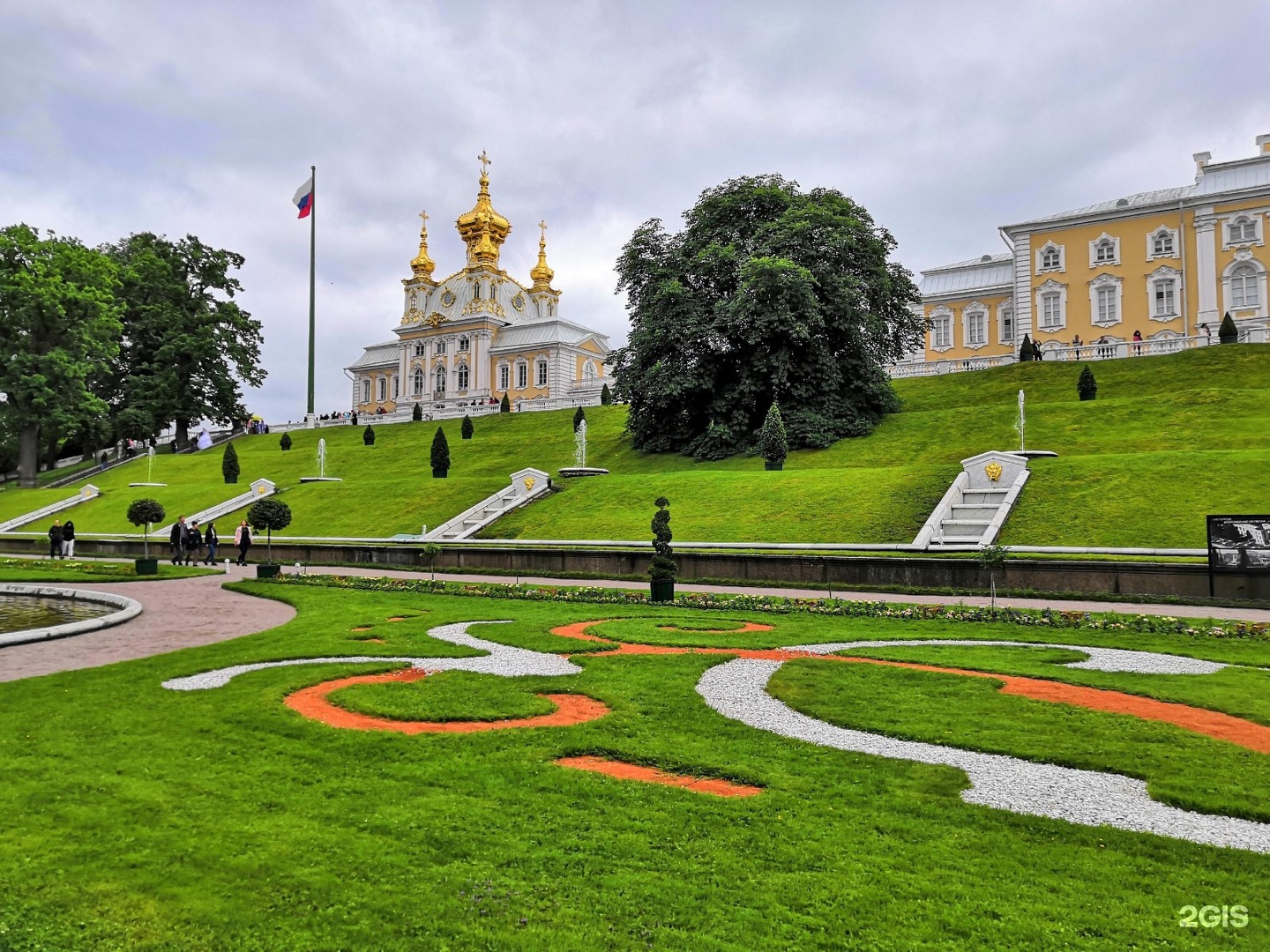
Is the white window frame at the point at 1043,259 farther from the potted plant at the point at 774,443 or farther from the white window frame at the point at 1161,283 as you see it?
the potted plant at the point at 774,443

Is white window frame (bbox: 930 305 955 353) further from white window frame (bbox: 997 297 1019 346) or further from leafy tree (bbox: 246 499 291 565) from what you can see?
leafy tree (bbox: 246 499 291 565)

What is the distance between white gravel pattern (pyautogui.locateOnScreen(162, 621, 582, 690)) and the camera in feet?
26.9

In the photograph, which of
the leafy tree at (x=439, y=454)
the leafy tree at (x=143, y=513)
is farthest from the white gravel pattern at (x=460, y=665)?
the leafy tree at (x=439, y=454)

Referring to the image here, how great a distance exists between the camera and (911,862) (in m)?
3.98

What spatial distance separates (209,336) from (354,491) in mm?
32820

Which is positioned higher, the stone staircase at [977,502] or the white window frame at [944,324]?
the white window frame at [944,324]

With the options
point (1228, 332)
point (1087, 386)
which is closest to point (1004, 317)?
point (1228, 332)

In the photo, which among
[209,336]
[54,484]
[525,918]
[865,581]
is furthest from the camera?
[209,336]

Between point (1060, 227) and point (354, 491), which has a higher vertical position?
point (1060, 227)

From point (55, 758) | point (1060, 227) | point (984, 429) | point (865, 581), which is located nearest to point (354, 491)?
point (865, 581)

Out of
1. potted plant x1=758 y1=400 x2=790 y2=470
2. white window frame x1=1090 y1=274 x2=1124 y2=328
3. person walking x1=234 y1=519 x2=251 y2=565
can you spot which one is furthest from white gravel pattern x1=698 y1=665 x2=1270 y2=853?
white window frame x1=1090 y1=274 x2=1124 y2=328

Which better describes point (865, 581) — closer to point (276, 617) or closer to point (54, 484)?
point (276, 617)

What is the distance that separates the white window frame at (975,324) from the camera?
59656 mm

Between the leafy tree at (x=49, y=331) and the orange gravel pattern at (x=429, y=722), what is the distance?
47.2m
